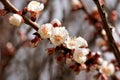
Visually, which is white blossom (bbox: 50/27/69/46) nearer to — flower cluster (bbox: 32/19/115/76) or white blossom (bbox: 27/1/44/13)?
flower cluster (bbox: 32/19/115/76)

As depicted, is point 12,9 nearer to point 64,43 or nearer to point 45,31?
point 45,31

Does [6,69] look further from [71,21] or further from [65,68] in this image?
[71,21]

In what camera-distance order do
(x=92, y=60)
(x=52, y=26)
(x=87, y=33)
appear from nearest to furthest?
(x=52, y=26), (x=92, y=60), (x=87, y=33)

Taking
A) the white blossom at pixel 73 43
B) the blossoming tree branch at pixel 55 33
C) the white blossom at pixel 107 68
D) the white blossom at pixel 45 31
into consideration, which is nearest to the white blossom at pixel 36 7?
the blossoming tree branch at pixel 55 33

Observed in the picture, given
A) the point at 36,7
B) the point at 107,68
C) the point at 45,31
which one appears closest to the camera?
→ the point at 45,31

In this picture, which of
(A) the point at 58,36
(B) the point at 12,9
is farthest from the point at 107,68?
(B) the point at 12,9

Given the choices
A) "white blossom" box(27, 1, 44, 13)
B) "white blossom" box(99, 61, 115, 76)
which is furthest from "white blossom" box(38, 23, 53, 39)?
"white blossom" box(99, 61, 115, 76)

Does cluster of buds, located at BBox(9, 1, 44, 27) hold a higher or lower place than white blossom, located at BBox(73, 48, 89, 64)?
higher

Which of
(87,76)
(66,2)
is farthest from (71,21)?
(87,76)

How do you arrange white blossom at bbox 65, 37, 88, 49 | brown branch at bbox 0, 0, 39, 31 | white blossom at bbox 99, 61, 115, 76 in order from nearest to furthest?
1. brown branch at bbox 0, 0, 39, 31
2. white blossom at bbox 65, 37, 88, 49
3. white blossom at bbox 99, 61, 115, 76
